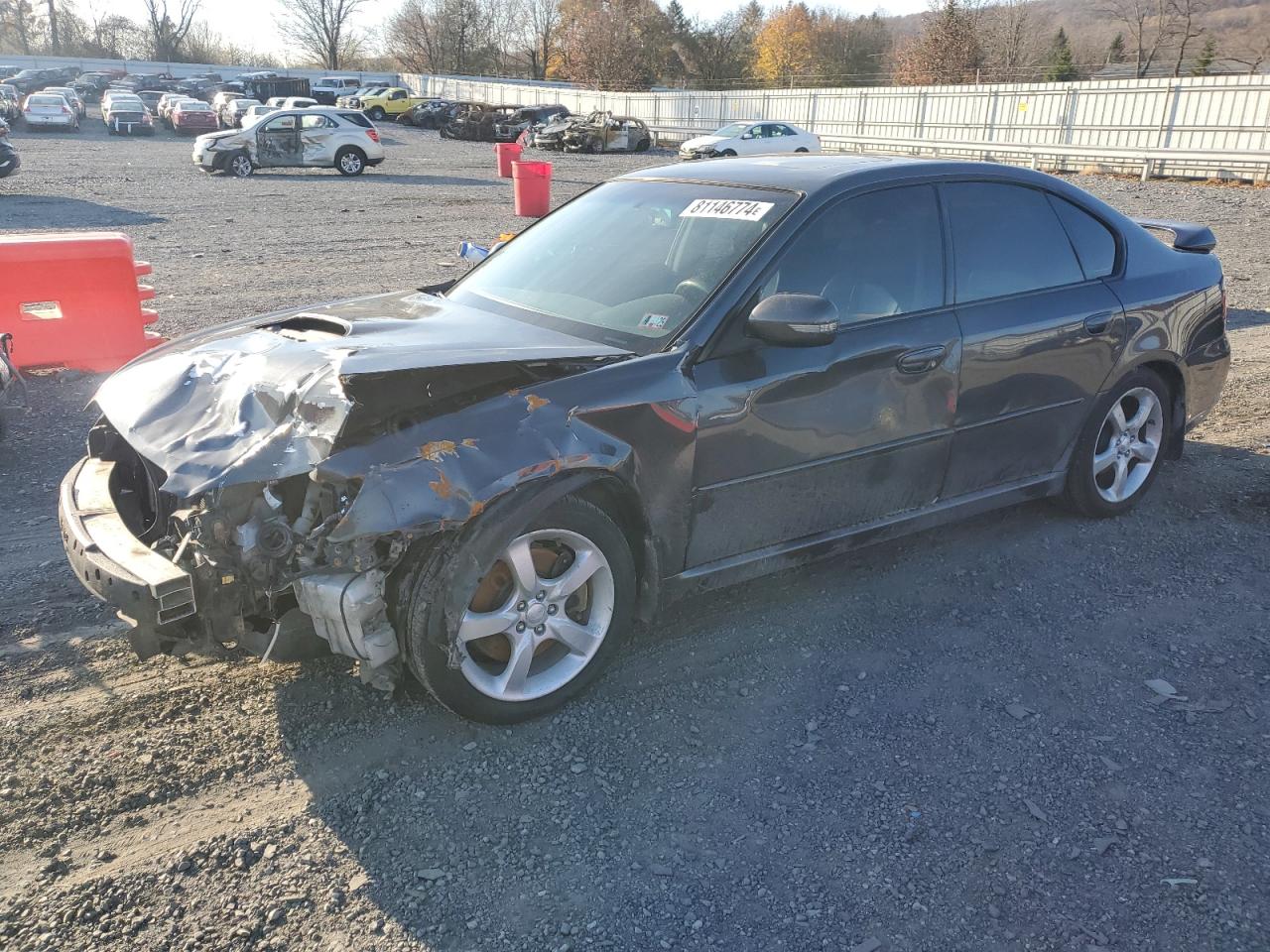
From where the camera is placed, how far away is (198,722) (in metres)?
3.12

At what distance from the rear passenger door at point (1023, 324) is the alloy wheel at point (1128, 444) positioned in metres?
0.34

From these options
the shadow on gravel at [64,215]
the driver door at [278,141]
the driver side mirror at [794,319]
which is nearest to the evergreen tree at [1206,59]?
the driver door at [278,141]

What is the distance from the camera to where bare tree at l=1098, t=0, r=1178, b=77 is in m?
51.7

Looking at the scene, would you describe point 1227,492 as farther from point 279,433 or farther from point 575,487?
point 279,433

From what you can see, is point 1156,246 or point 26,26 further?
point 26,26

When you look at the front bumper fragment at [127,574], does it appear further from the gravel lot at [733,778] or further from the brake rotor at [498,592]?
the brake rotor at [498,592]

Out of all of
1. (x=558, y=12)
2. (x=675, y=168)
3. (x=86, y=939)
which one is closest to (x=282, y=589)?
(x=86, y=939)

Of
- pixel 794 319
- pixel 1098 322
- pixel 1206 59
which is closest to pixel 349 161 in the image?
pixel 1098 322

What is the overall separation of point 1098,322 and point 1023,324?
0.54 m

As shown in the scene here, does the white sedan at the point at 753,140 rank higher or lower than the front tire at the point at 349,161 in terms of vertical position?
higher

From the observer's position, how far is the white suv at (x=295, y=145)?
23.5m

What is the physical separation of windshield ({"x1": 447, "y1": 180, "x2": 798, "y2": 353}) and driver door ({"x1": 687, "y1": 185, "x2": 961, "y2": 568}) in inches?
8.0

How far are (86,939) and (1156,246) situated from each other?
17.2ft

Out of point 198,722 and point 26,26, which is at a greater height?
point 26,26
